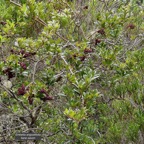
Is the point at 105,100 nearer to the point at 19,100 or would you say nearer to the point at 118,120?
the point at 118,120

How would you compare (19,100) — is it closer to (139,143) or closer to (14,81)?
(14,81)

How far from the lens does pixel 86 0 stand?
583 cm

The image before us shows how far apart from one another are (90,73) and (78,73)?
0.37m

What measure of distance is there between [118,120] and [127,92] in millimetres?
274

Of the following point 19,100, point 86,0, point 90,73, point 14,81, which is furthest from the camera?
point 86,0

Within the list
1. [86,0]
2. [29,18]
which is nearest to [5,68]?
[29,18]

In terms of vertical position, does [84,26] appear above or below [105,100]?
above

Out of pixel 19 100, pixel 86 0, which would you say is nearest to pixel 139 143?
pixel 19 100

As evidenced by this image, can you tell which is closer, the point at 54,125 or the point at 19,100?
the point at 19,100

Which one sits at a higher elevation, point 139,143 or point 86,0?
point 86,0

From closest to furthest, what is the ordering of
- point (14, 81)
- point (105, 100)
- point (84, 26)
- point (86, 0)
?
point (14, 81), point (105, 100), point (84, 26), point (86, 0)

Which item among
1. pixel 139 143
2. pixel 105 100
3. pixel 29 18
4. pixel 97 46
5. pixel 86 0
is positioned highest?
pixel 86 0

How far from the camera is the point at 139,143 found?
3.25m

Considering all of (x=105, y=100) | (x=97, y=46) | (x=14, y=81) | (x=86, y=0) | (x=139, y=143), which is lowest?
(x=139, y=143)
